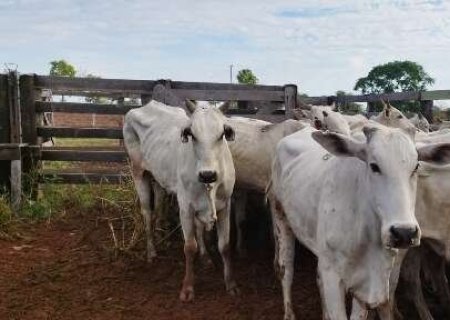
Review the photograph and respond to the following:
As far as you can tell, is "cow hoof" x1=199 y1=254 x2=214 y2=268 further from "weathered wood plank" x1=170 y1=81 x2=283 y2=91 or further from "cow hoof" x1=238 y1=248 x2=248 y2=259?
"weathered wood plank" x1=170 y1=81 x2=283 y2=91

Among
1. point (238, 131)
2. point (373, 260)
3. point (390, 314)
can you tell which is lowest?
point (390, 314)

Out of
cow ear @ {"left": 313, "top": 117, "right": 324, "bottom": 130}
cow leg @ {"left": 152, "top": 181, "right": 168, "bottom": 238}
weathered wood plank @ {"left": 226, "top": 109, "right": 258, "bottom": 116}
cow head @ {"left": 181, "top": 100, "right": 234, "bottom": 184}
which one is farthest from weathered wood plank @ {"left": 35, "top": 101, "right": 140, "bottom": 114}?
cow head @ {"left": 181, "top": 100, "right": 234, "bottom": 184}

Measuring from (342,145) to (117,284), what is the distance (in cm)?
331

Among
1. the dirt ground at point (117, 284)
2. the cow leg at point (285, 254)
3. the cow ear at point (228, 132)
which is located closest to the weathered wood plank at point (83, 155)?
the dirt ground at point (117, 284)

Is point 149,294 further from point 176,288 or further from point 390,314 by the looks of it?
point 390,314

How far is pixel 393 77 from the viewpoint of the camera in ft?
86.5

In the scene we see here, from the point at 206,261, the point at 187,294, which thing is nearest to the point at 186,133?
the point at 187,294

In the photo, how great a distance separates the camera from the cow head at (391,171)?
3188 mm

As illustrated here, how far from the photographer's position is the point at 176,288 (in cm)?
602

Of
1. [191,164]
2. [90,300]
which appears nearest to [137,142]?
[191,164]

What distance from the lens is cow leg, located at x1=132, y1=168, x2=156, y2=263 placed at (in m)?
6.98

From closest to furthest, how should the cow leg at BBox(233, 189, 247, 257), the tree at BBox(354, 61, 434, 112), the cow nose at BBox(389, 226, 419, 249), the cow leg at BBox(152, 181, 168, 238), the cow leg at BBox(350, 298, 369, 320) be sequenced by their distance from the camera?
1. the cow nose at BBox(389, 226, 419, 249)
2. the cow leg at BBox(350, 298, 369, 320)
3. the cow leg at BBox(233, 189, 247, 257)
4. the cow leg at BBox(152, 181, 168, 238)
5. the tree at BBox(354, 61, 434, 112)

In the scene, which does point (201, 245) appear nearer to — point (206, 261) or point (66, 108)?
point (206, 261)

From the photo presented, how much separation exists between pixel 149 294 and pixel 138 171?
82.6 inches
